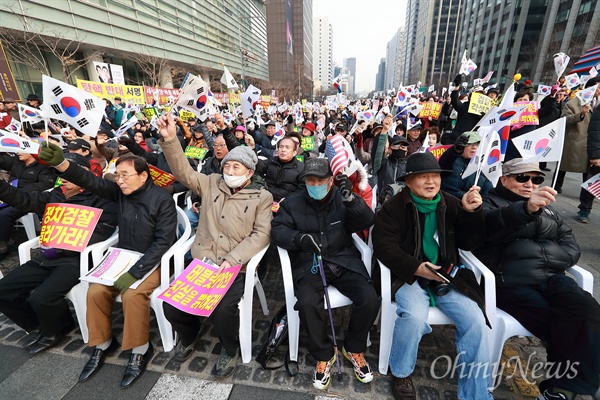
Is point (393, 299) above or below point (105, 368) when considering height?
above

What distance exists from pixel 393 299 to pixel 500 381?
3.43ft

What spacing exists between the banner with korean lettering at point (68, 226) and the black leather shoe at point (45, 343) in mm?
911

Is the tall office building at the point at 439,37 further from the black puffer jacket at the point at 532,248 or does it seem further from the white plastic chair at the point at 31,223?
the white plastic chair at the point at 31,223

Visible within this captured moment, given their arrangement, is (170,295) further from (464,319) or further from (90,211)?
(464,319)

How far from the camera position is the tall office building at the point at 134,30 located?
1469 cm

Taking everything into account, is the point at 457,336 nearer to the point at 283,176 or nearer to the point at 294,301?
the point at 294,301

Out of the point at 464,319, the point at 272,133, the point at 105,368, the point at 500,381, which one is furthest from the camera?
the point at 272,133

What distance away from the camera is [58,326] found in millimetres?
2613

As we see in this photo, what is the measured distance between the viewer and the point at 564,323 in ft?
6.26

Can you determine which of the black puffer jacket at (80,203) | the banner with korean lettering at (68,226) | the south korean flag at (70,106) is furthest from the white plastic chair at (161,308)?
the south korean flag at (70,106)

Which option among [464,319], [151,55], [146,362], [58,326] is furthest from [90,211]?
[151,55]

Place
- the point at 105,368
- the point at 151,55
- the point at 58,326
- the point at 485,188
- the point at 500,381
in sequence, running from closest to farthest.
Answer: the point at 500,381, the point at 105,368, the point at 58,326, the point at 485,188, the point at 151,55

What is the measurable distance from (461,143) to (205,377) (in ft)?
12.0

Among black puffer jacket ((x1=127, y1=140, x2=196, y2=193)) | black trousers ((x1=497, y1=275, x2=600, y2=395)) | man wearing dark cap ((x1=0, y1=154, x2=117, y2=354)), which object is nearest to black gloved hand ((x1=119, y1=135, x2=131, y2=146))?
black puffer jacket ((x1=127, y1=140, x2=196, y2=193))
